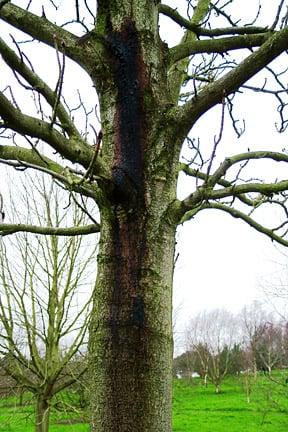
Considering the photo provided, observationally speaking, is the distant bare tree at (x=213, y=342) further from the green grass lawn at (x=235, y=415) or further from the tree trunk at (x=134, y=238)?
the tree trunk at (x=134, y=238)

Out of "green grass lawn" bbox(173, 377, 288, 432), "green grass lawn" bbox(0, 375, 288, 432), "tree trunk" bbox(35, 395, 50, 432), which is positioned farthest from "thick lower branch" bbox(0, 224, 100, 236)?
"green grass lawn" bbox(173, 377, 288, 432)

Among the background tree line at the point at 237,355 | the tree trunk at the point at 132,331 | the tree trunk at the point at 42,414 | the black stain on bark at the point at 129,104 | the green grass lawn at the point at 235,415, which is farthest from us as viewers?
the background tree line at the point at 237,355

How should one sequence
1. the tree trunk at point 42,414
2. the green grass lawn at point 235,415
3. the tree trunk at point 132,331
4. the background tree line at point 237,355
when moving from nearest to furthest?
1. the tree trunk at point 132,331
2. the tree trunk at point 42,414
3. the green grass lawn at point 235,415
4. the background tree line at point 237,355

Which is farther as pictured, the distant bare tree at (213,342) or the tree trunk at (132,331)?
the distant bare tree at (213,342)

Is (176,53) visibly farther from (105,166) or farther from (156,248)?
(156,248)

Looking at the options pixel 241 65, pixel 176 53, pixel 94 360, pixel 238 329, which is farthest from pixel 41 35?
pixel 238 329

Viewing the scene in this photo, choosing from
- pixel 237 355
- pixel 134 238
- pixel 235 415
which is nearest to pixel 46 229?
pixel 134 238

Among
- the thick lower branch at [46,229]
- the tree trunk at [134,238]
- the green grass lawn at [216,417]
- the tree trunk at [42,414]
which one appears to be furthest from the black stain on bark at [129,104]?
the green grass lawn at [216,417]

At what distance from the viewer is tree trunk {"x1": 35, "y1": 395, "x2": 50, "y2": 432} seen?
25.5 feet

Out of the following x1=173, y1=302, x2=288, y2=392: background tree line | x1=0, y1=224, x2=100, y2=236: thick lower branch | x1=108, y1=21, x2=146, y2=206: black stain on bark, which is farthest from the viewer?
x1=173, y1=302, x2=288, y2=392: background tree line

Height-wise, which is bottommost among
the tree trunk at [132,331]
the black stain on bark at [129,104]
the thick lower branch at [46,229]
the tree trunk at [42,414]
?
the tree trunk at [42,414]

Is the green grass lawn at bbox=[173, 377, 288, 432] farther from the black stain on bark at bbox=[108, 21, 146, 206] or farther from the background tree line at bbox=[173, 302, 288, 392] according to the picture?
the black stain on bark at bbox=[108, 21, 146, 206]

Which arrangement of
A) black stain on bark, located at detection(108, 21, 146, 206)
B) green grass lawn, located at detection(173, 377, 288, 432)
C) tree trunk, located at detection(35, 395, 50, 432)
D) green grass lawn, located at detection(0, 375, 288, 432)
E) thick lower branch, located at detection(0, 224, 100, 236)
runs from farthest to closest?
green grass lawn, located at detection(173, 377, 288, 432)
green grass lawn, located at detection(0, 375, 288, 432)
tree trunk, located at detection(35, 395, 50, 432)
thick lower branch, located at detection(0, 224, 100, 236)
black stain on bark, located at detection(108, 21, 146, 206)

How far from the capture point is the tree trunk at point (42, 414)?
306 inches
